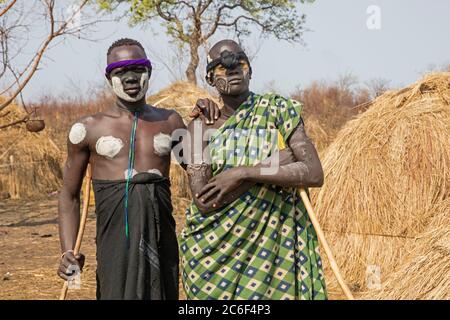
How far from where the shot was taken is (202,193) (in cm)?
321

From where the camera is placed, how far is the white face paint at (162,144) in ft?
11.2

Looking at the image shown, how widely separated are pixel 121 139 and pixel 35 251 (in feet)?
19.9

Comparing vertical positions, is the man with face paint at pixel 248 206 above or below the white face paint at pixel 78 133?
below

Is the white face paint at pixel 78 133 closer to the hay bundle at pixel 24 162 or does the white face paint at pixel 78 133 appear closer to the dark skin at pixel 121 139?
the dark skin at pixel 121 139

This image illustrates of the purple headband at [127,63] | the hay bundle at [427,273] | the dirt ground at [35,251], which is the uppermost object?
the purple headband at [127,63]

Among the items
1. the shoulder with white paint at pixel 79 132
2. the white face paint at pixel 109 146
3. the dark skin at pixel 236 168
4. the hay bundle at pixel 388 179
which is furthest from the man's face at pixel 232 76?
the hay bundle at pixel 388 179

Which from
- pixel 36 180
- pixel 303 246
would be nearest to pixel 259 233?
pixel 303 246

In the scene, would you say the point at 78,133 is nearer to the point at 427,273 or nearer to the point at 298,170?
the point at 298,170

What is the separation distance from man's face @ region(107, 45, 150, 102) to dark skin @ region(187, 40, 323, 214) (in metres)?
0.27

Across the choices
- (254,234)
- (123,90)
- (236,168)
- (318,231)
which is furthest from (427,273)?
(123,90)

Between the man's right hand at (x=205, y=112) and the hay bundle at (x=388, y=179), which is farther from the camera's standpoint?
the hay bundle at (x=388, y=179)

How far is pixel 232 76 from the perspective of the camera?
3.30 meters
